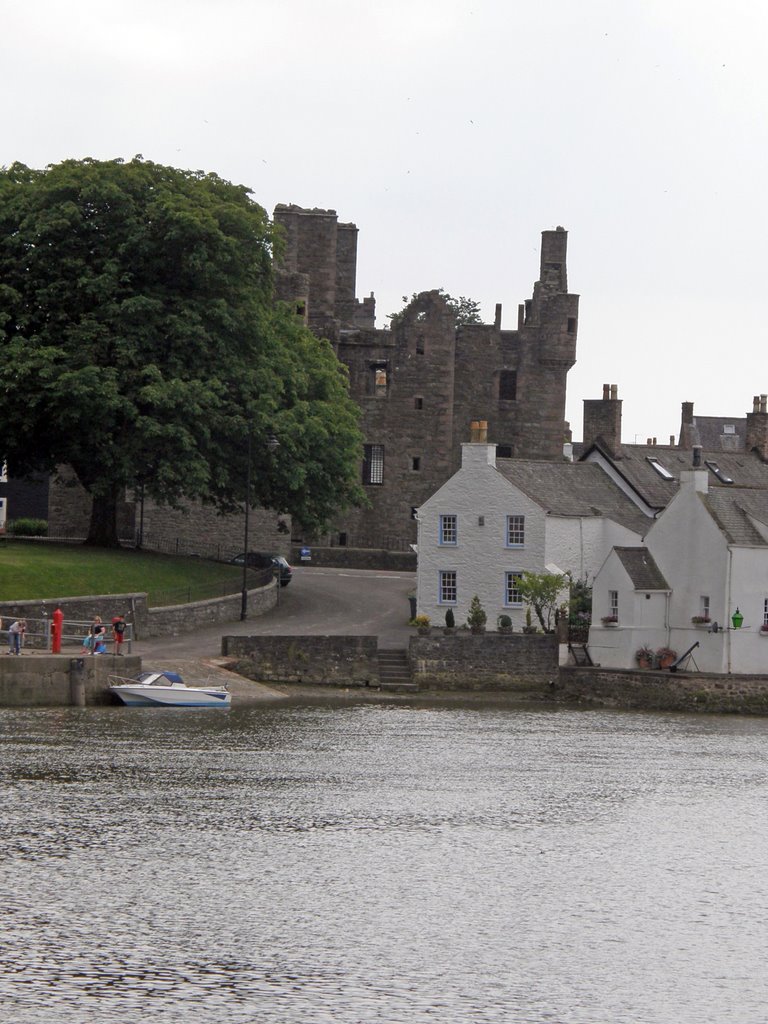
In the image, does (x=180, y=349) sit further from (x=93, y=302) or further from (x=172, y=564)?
(x=172, y=564)

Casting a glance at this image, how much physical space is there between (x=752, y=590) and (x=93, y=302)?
27848 mm

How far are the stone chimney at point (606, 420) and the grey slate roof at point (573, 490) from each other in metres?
1.90

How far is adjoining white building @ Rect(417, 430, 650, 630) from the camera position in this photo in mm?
72562

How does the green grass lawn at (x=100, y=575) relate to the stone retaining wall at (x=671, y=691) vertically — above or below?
above

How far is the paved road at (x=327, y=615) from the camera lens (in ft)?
211

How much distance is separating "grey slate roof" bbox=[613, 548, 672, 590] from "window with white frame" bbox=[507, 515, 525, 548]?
19.3 ft

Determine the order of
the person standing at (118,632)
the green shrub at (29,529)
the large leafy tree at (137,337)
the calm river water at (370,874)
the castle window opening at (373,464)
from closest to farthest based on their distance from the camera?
the calm river water at (370,874) < the person standing at (118,632) < the large leafy tree at (137,337) < the green shrub at (29,529) < the castle window opening at (373,464)

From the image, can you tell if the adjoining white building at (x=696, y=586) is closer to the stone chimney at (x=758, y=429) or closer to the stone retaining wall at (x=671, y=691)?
the stone retaining wall at (x=671, y=691)

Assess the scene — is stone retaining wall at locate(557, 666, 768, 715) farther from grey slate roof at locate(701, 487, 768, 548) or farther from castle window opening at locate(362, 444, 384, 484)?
castle window opening at locate(362, 444, 384, 484)

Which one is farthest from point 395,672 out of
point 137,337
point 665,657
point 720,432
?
point 720,432

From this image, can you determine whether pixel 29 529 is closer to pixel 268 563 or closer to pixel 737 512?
pixel 268 563

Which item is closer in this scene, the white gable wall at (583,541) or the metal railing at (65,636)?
the metal railing at (65,636)

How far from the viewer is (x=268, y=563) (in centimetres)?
8481

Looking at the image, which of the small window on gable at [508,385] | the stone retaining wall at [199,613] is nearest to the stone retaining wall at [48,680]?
the stone retaining wall at [199,613]
